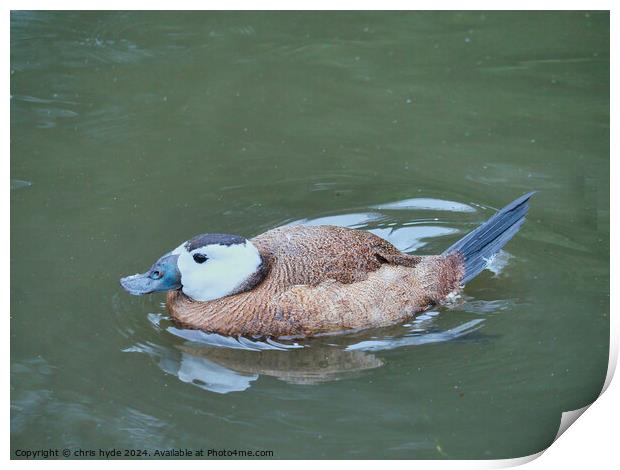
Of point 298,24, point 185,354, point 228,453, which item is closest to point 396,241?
point 185,354

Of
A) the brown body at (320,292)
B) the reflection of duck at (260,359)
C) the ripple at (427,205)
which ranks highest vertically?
the ripple at (427,205)

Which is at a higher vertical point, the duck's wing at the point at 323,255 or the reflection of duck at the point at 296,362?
the duck's wing at the point at 323,255

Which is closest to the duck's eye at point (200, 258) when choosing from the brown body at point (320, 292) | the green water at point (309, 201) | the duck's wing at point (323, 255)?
the brown body at point (320, 292)

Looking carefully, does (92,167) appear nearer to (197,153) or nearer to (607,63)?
(197,153)

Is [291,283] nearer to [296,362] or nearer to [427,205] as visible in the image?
[296,362]

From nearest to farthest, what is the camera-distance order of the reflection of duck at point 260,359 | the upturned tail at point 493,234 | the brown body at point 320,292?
1. the reflection of duck at point 260,359
2. the brown body at point 320,292
3. the upturned tail at point 493,234

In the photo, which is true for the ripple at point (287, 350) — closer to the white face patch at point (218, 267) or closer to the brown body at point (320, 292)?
the brown body at point (320, 292)

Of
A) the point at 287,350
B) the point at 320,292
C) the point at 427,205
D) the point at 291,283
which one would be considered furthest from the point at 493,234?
the point at 287,350
